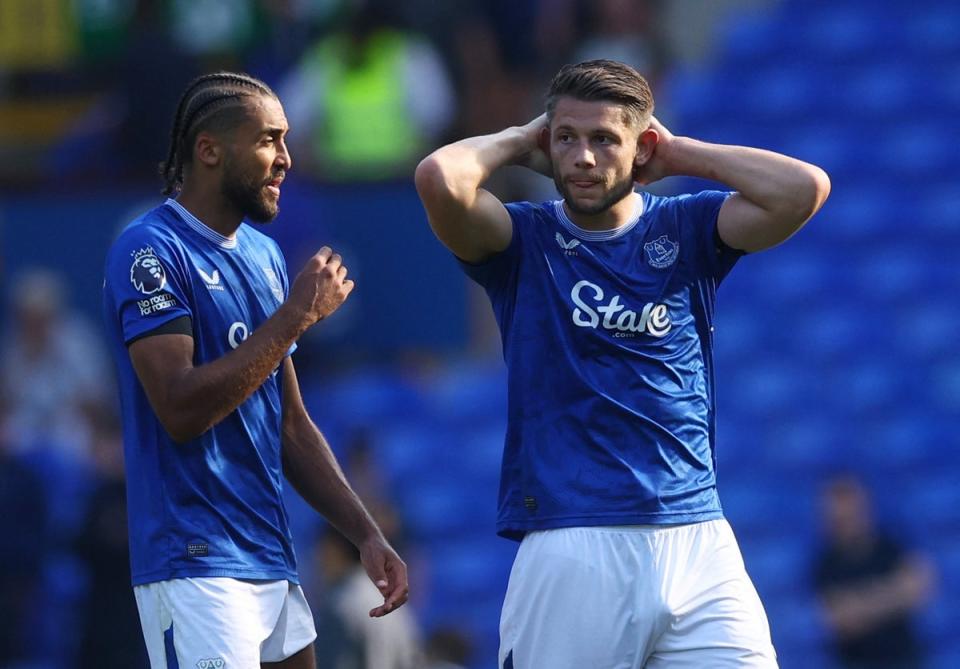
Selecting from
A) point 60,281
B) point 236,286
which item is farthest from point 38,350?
point 236,286

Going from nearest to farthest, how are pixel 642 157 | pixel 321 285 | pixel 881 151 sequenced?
pixel 321 285, pixel 642 157, pixel 881 151

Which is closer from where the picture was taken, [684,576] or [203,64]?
[684,576]

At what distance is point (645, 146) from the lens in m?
5.27

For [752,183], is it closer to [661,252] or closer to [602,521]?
[661,252]

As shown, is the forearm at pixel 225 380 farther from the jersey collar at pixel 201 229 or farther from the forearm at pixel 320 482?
the forearm at pixel 320 482

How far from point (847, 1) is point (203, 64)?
4.98 m

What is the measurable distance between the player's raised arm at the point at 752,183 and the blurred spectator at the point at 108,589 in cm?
505

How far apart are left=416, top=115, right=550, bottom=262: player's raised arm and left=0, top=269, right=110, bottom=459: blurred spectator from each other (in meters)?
6.66

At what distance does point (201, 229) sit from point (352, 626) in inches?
155

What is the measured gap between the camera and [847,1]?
13812 mm

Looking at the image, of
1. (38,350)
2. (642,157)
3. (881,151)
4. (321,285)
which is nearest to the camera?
(321,285)

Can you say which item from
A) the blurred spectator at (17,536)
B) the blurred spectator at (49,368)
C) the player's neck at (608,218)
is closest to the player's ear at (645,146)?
the player's neck at (608,218)

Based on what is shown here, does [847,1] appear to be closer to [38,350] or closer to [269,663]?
[38,350]

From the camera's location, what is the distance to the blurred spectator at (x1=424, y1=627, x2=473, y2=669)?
28.6 ft
